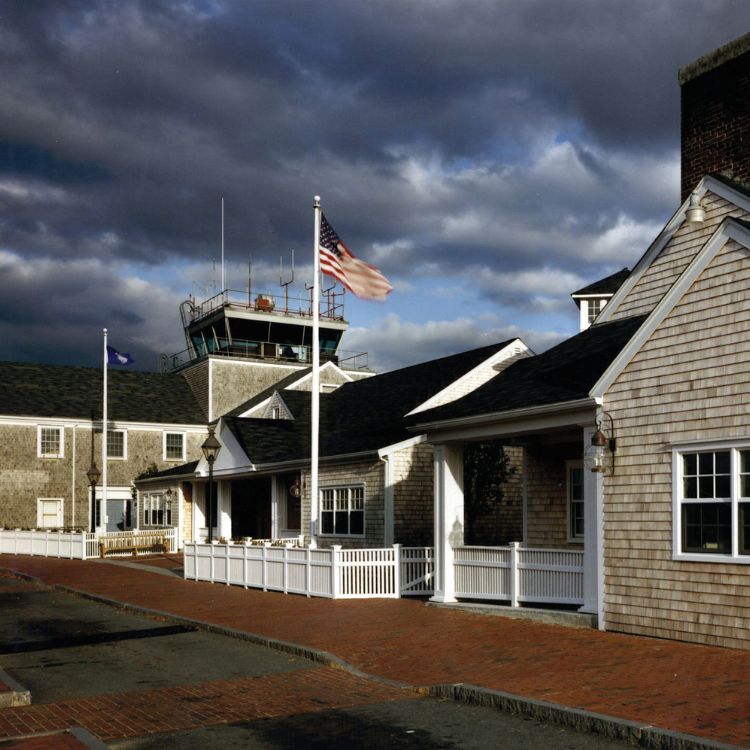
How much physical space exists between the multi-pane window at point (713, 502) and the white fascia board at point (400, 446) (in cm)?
1204

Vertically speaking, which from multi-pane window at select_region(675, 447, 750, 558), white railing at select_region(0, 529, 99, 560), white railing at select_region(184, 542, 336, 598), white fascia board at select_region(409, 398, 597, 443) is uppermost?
white fascia board at select_region(409, 398, 597, 443)

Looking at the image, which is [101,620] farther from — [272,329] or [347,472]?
[272,329]

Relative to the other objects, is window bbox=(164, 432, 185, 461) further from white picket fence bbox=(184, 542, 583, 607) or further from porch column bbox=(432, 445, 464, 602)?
porch column bbox=(432, 445, 464, 602)

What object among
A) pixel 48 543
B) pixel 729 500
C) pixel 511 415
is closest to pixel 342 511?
pixel 511 415

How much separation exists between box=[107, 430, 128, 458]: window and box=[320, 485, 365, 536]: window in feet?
69.4

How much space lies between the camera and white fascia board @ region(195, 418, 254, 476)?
31.3 m

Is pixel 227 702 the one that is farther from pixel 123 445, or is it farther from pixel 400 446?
pixel 123 445

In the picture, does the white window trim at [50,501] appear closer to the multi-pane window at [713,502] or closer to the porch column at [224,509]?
the porch column at [224,509]

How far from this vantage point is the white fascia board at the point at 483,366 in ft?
95.7

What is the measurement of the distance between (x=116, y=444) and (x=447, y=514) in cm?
3152

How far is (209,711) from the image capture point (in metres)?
9.44

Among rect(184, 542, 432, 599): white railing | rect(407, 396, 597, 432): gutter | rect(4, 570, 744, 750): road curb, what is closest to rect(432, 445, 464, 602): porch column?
rect(407, 396, 597, 432): gutter

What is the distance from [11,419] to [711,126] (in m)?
34.5

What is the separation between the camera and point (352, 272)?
22.2m
